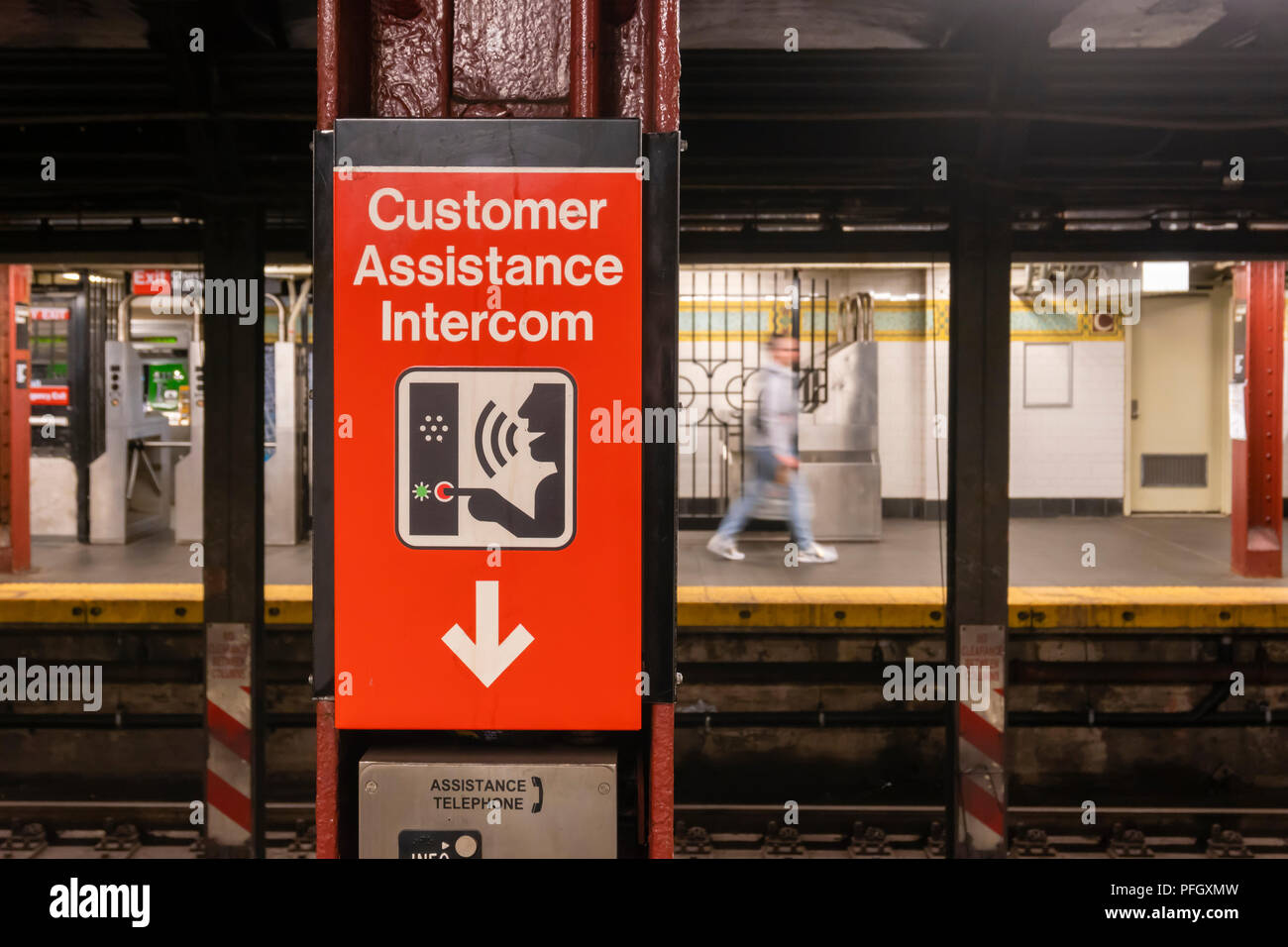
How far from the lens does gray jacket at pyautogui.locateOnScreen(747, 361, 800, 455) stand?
7469mm

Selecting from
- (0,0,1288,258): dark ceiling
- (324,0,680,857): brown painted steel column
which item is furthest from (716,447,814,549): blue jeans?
(324,0,680,857): brown painted steel column

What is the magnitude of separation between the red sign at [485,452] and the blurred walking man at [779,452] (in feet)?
19.0

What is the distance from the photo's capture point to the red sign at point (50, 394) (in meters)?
9.65

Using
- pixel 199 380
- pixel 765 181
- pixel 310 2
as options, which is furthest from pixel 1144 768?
pixel 199 380

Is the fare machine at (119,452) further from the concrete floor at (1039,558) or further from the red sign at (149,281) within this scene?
the concrete floor at (1039,558)

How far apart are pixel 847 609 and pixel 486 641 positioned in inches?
172

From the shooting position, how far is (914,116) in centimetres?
379

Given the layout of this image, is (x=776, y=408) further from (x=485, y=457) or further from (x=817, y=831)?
(x=485, y=457)

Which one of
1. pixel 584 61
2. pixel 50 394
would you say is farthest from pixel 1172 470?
pixel 50 394

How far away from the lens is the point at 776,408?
7.52 m

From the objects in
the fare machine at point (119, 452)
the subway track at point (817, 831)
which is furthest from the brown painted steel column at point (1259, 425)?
the fare machine at point (119, 452)

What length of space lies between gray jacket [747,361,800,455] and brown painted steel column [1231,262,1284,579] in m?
3.88

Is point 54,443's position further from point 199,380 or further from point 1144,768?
point 1144,768

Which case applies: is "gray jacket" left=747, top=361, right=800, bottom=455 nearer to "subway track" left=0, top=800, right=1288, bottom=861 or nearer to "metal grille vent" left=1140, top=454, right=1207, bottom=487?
"subway track" left=0, top=800, right=1288, bottom=861
